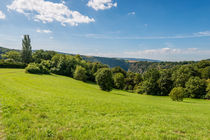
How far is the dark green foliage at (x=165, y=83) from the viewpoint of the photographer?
177ft

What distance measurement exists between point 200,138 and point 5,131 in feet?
33.3

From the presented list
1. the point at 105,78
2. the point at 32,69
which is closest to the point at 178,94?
the point at 105,78

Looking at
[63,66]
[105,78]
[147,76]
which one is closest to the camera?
[105,78]

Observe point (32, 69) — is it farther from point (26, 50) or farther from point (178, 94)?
point (178, 94)

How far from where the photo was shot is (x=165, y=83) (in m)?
54.3

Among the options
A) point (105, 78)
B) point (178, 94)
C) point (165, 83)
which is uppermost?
point (105, 78)

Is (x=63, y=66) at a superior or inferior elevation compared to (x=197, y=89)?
superior

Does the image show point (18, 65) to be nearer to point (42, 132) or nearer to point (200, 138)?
point (42, 132)

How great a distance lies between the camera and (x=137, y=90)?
60.4 metres

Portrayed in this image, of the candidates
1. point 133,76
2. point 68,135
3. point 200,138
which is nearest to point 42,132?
point 68,135

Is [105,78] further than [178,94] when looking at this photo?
Yes

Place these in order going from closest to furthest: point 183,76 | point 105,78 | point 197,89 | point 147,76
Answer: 1. point 105,78
2. point 197,89
3. point 183,76
4. point 147,76

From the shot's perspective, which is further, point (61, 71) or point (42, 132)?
point (61, 71)

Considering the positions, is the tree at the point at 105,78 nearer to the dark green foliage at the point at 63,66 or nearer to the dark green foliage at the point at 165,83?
the dark green foliage at the point at 165,83
